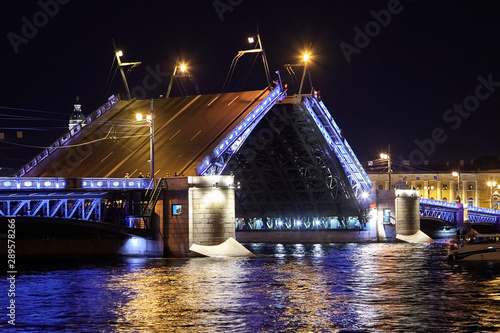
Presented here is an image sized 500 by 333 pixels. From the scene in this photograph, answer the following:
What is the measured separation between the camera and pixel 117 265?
59.3 m

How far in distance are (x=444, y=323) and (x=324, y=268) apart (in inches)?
976

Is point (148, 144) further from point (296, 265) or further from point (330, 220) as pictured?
point (330, 220)

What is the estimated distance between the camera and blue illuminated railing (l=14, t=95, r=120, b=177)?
80562 mm

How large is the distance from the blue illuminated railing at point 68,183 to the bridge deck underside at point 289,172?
18982 millimetres

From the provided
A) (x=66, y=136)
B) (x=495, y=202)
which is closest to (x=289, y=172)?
(x=66, y=136)

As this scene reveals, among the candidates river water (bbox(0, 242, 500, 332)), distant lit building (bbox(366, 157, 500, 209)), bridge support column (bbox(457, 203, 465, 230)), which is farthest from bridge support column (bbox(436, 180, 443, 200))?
river water (bbox(0, 242, 500, 332))

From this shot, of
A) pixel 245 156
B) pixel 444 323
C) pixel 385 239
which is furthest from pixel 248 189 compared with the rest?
pixel 444 323

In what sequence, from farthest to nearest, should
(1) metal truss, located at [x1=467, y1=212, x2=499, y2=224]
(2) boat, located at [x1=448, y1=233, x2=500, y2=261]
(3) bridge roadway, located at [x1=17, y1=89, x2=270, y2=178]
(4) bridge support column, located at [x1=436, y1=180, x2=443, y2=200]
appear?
(4) bridge support column, located at [x1=436, y1=180, x2=443, y2=200] → (1) metal truss, located at [x1=467, y1=212, x2=499, y2=224] → (3) bridge roadway, located at [x1=17, y1=89, x2=270, y2=178] → (2) boat, located at [x1=448, y1=233, x2=500, y2=261]

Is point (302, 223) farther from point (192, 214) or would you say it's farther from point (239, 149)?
point (192, 214)

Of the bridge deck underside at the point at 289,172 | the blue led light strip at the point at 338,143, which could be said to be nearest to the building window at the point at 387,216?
the bridge deck underside at the point at 289,172

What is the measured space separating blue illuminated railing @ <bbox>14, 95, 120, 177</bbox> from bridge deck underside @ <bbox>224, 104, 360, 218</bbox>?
12880 mm

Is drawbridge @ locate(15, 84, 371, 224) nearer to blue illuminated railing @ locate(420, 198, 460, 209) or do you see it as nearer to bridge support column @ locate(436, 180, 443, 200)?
blue illuminated railing @ locate(420, 198, 460, 209)

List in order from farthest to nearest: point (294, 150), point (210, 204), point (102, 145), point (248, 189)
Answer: point (248, 189)
point (294, 150)
point (102, 145)
point (210, 204)

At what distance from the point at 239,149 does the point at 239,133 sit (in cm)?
1198
